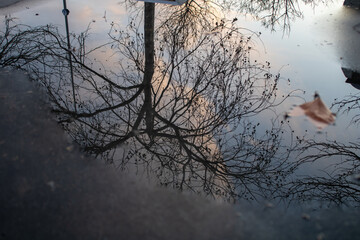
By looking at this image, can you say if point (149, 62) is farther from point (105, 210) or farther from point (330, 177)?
point (330, 177)

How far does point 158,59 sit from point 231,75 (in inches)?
41.2

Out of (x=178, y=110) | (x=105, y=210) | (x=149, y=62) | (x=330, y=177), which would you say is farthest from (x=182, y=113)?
(x=330, y=177)

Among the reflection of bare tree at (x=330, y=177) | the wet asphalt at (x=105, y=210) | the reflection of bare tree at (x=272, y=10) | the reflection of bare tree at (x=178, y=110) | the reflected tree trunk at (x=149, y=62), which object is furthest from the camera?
the reflection of bare tree at (x=272, y=10)

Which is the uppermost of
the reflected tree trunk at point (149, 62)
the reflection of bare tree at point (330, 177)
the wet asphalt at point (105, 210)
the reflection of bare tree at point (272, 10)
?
the reflection of bare tree at point (272, 10)

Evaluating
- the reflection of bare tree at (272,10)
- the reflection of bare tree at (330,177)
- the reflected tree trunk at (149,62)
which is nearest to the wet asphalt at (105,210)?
the reflection of bare tree at (330,177)

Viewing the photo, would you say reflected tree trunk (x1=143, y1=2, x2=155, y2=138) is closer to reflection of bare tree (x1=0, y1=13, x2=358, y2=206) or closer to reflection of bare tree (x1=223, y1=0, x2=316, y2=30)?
reflection of bare tree (x1=0, y1=13, x2=358, y2=206)

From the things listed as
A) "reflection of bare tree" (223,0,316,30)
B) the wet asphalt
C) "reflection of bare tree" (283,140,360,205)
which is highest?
"reflection of bare tree" (223,0,316,30)

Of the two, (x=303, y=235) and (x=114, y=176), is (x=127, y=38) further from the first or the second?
(x=303, y=235)

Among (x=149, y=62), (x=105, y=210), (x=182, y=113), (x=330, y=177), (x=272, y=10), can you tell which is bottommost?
(x=105, y=210)

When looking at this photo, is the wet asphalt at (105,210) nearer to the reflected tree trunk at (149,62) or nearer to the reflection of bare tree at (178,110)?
the reflection of bare tree at (178,110)

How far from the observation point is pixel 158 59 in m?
3.85

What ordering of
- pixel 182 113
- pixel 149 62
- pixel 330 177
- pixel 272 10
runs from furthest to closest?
pixel 272 10, pixel 149 62, pixel 182 113, pixel 330 177

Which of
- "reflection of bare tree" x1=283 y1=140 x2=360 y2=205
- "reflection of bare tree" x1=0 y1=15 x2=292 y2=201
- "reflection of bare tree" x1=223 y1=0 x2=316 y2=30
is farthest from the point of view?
"reflection of bare tree" x1=223 y1=0 x2=316 y2=30

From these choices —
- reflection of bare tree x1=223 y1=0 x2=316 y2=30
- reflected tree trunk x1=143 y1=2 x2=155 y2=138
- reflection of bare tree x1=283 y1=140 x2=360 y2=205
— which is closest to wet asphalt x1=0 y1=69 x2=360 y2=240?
reflection of bare tree x1=283 y1=140 x2=360 y2=205
